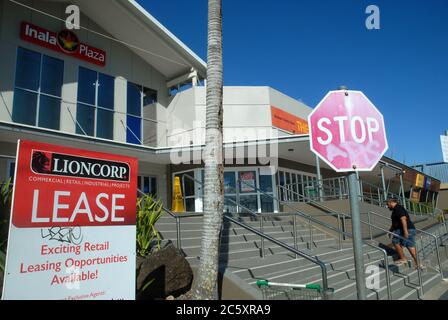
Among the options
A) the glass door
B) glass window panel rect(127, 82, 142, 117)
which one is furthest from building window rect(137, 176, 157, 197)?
glass window panel rect(127, 82, 142, 117)

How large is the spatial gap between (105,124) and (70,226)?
12.6m

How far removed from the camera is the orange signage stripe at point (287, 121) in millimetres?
18922

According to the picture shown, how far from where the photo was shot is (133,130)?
15820 millimetres

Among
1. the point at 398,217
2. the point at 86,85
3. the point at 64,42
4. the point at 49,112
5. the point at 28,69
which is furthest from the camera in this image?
the point at 86,85

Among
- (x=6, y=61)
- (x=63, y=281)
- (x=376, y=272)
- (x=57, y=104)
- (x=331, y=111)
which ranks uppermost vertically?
(x=6, y=61)

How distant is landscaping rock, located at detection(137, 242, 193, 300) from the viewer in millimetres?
5441

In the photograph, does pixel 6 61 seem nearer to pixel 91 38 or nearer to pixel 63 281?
pixel 91 38

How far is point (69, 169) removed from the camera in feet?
9.53

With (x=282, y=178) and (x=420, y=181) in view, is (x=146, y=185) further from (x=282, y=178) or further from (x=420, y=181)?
(x=420, y=181)

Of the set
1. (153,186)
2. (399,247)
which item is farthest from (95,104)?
(399,247)

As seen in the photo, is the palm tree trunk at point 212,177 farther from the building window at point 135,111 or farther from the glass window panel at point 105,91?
the building window at point 135,111
